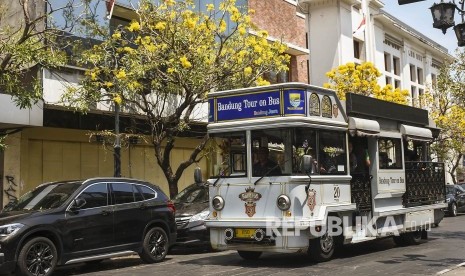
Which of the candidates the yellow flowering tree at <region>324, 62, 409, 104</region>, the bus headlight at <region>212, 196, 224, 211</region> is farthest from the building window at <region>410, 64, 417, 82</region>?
the bus headlight at <region>212, 196, 224, 211</region>

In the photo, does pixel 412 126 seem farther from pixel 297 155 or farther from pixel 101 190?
pixel 101 190

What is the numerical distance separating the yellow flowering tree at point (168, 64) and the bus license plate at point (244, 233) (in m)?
5.14

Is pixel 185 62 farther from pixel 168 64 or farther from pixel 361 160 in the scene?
pixel 361 160

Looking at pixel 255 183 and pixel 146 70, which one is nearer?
pixel 255 183

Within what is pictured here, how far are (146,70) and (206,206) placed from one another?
3.98 metres

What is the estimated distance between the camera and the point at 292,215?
970 centimetres

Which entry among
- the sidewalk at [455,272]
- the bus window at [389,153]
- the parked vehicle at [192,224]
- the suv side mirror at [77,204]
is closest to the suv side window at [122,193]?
the suv side mirror at [77,204]

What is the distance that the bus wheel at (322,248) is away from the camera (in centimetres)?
1010

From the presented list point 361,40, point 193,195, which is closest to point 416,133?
point 193,195

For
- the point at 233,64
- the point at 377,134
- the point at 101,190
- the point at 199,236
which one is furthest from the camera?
the point at 233,64

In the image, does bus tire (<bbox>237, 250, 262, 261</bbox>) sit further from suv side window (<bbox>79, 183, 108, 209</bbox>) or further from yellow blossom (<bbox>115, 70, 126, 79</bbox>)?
yellow blossom (<bbox>115, 70, 126, 79</bbox>)

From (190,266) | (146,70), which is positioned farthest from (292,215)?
(146,70)

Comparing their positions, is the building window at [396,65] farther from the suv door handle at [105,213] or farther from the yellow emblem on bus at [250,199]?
the suv door handle at [105,213]

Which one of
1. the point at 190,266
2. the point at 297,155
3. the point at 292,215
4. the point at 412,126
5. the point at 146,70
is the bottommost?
the point at 190,266
